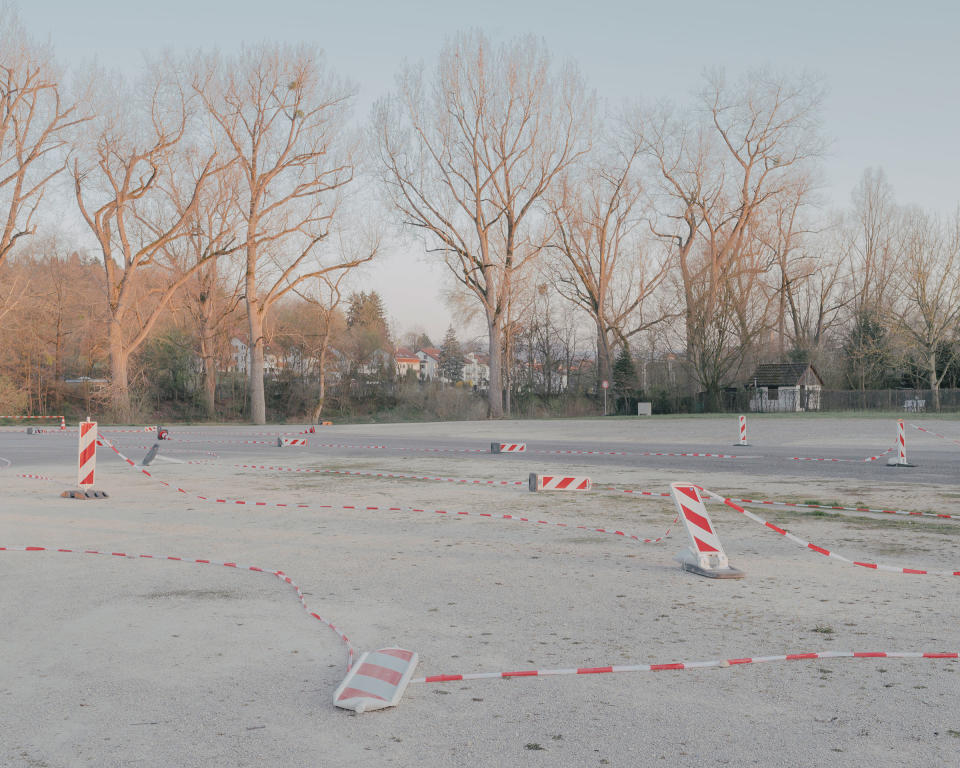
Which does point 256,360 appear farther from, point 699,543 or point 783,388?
point 783,388

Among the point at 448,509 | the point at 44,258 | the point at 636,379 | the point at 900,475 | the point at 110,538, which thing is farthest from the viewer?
the point at 636,379

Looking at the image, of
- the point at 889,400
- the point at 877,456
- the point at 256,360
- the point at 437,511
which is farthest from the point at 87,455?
the point at 889,400

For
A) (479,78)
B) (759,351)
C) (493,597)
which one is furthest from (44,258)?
(493,597)

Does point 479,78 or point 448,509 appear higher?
point 479,78

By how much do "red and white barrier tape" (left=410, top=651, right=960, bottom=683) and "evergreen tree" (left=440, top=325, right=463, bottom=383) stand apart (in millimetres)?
106486

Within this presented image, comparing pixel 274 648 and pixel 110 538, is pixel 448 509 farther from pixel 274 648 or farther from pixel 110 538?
pixel 274 648

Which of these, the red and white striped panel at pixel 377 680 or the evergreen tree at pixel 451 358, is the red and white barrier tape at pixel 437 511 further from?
the evergreen tree at pixel 451 358

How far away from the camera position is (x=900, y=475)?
1669 cm

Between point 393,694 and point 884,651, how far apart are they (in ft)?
10.7

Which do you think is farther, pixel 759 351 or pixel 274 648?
pixel 759 351

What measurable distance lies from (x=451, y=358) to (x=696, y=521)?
107467mm

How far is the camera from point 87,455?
13445mm

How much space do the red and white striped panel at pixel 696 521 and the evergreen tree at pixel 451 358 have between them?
4086 inches

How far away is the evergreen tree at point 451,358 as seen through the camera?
113000mm
